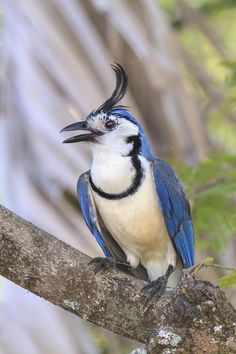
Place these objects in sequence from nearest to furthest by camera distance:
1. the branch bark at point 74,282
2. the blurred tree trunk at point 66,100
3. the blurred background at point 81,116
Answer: the branch bark at point 74,282
the blurred background at point 81,116
the blurred tree trunk at point 66,100

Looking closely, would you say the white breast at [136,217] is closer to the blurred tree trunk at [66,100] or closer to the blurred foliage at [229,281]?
the blurred tree trunk at [66,100]

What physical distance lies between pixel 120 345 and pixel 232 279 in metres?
2.69

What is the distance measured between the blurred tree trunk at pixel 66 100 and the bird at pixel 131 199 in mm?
311

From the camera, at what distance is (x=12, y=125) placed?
5457 millimetres

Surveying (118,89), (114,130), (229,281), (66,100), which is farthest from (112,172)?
(229,281)

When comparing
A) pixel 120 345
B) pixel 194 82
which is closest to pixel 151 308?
pixel 120 345

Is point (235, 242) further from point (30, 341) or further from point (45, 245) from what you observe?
point (45, 245)

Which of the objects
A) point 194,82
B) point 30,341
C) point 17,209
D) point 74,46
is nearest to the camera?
point 30,341

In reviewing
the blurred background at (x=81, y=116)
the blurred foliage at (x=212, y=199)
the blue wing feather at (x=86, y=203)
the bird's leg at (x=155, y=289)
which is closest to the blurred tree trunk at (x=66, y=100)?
the blurred background at (x=81, y=116)

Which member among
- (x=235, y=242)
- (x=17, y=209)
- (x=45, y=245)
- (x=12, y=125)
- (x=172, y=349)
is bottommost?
(x=172, y=349)

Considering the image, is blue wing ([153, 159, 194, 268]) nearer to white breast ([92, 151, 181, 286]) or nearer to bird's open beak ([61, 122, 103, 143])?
white breast ([92, 151, 181, 286])

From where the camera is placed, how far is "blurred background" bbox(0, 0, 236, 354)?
470 centimetres

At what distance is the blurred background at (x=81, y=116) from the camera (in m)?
4.70

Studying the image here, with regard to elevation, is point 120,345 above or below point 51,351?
above
